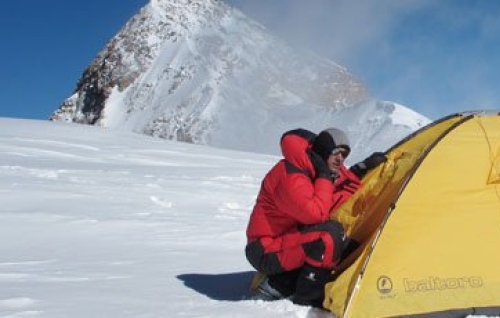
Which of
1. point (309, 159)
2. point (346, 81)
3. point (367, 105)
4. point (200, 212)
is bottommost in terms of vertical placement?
point (309, 159)

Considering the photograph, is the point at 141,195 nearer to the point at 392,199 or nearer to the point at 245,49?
the point at 392,199

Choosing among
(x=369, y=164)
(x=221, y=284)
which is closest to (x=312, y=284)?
(x=369, y=164)

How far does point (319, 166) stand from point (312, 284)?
2.46 ft

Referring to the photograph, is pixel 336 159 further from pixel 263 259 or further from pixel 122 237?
pixel 122 237

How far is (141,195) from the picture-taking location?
34.6ft

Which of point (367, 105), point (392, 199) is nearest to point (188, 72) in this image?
point (367, 105)

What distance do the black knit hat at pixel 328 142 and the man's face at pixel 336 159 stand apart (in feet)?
0.07

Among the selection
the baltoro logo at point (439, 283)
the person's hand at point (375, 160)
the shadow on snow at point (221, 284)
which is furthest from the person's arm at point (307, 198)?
the shadow on snow at point (221, 284)

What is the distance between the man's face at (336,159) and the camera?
4285 millimetres

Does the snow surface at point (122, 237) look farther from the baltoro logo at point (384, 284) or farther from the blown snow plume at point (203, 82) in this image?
the blown snow plume at point (203, 82)

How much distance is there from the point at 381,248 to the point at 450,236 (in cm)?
45

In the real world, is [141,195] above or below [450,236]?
above

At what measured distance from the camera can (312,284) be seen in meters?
4.18

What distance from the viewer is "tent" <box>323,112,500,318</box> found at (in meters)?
3.96
